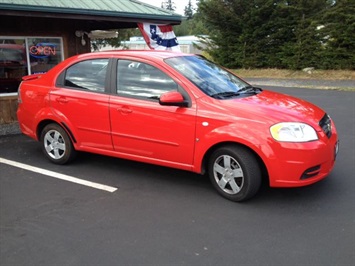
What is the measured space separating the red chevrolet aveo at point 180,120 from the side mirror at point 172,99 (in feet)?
0.04

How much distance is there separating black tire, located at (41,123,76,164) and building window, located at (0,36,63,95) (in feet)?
12.4

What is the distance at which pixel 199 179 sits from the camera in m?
5.00

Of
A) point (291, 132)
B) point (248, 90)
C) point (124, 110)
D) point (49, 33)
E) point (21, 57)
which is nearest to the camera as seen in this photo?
point (291, 132)

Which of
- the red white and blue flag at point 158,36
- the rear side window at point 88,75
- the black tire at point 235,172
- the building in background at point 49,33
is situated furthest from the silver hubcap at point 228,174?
the red white and blue flag at point 158,36

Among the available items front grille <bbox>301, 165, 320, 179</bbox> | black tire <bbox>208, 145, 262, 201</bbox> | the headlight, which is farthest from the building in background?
front grille <bbox>301, 165, 320, 179</bbox>

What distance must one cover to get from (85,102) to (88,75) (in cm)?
41

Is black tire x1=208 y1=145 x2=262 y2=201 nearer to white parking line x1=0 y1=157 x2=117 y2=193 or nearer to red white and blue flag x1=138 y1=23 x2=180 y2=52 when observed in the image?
white parking line x1=0 y1=157 x2=117 y2=193

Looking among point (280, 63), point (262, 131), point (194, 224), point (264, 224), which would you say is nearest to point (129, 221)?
point (194, 224)

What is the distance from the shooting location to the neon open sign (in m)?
8.90

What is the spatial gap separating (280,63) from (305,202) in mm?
18877

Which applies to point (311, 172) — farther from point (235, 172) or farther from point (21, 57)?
point (21, 57)

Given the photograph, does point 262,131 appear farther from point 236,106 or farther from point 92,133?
point 92,133

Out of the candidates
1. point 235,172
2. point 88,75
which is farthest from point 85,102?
point 235,172

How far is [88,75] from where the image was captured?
17.3ft
